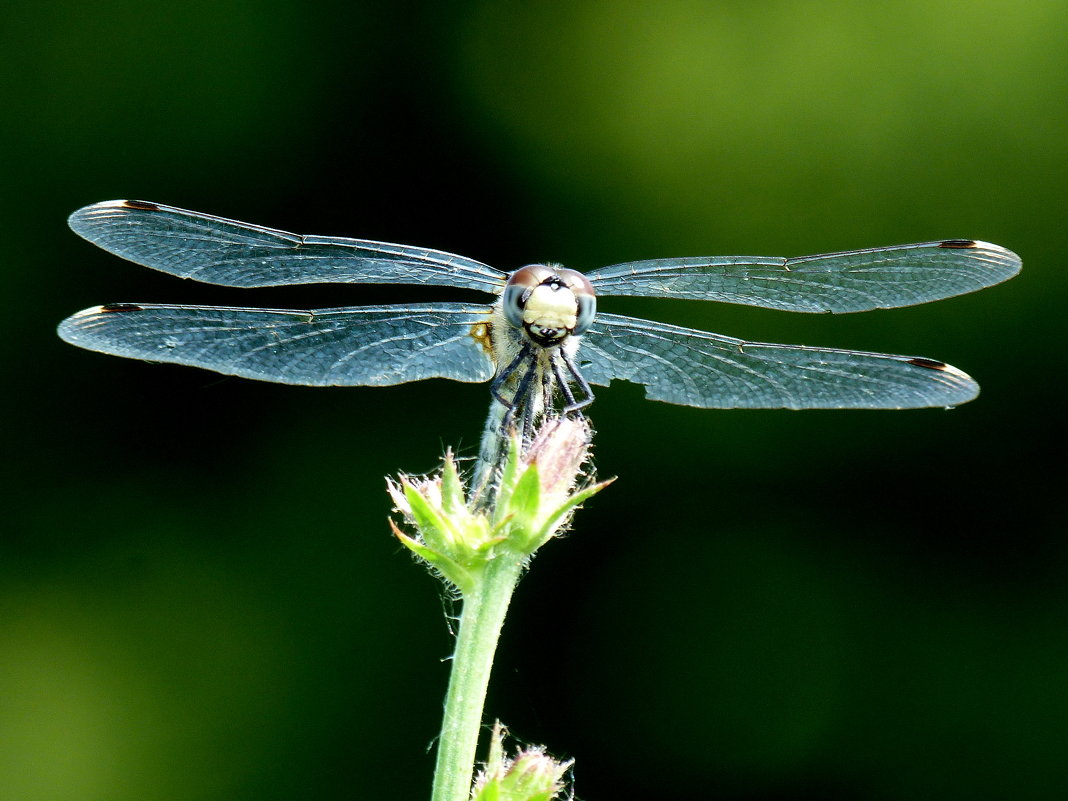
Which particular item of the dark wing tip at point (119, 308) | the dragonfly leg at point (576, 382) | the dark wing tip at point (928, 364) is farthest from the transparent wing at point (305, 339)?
the dark wing tip at point (928, 364)

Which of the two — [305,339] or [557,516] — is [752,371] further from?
[305,339]

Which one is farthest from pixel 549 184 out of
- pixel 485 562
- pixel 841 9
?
pixel 485 562

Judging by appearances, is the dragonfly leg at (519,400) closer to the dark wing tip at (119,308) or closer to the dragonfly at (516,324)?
the dragonfly at (516,324)

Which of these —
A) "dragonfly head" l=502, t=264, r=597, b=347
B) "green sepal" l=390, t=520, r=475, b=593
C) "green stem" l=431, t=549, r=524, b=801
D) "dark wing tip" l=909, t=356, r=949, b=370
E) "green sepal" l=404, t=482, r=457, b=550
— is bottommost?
"green stem" l=431, t=549, r=524, b=801

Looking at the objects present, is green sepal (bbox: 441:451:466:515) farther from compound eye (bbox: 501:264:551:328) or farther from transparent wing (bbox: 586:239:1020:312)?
transparent wing (bbox: 586:239:1020:312)

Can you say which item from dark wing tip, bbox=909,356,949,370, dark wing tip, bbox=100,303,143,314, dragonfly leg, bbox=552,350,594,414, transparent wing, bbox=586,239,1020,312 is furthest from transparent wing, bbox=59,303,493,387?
dark wing tip, bbox=909,356,949,370

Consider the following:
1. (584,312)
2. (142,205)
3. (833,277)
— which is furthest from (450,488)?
(833,277)
